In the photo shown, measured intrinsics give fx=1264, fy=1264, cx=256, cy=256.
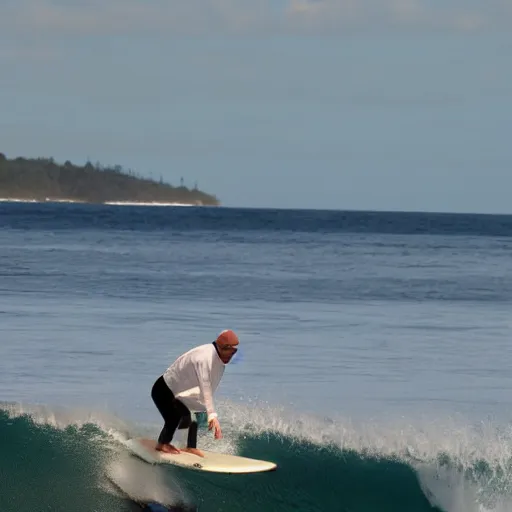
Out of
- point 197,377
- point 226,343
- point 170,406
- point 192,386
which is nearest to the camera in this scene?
point 226,343

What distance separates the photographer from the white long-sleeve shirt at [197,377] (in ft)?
34.0

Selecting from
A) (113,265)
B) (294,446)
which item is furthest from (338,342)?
(113,265)

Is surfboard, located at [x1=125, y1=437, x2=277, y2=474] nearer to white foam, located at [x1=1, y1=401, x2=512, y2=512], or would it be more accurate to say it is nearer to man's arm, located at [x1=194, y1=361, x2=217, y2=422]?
man's arm, located at [x1=194, y1=361, x2=217, y2=422]

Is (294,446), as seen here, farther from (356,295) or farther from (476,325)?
(356,295)

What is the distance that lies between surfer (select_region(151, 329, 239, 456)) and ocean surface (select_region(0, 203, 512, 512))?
81 cm

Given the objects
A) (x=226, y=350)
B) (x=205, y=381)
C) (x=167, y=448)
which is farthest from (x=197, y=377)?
(x=167, y=448)

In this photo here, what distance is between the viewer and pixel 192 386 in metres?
10.7

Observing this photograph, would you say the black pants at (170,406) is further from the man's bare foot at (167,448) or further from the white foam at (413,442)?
the white foam at (413,442)

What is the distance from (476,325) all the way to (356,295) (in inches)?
321

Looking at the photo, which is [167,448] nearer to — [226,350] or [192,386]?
[192,386]

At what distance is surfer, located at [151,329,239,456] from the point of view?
1026 cm

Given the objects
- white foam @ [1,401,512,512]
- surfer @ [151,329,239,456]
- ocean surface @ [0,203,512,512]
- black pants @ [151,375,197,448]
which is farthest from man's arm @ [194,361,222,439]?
white foam @ [1,401,512,512]

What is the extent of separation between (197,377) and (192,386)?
17 cm

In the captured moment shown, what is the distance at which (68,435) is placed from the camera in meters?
13.2
